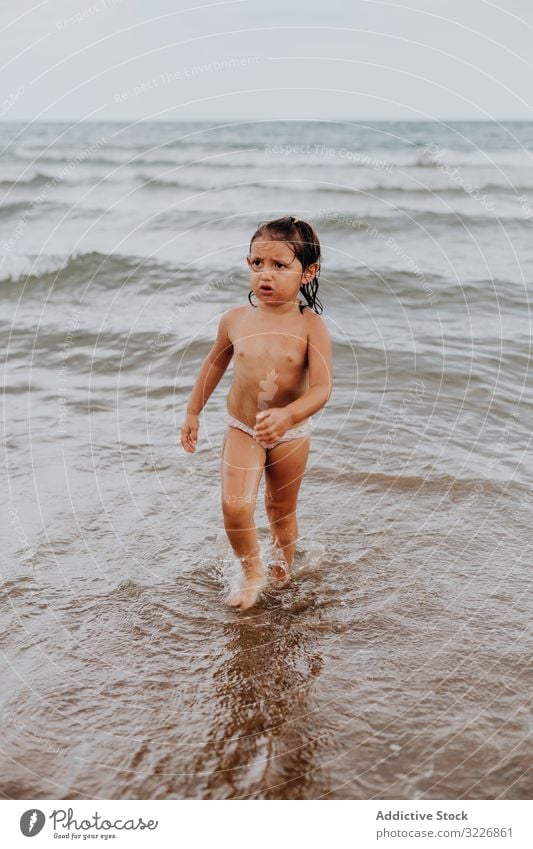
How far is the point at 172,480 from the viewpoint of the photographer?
4.88 meters

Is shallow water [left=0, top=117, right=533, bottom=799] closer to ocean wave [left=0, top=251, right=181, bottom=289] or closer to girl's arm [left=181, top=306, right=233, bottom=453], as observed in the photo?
ocean wave [left=0, top=251, right=181, bottom=289]

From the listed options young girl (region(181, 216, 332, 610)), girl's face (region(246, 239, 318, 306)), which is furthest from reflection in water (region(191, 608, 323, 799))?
girl's face (region(246, 239, 318, 306))

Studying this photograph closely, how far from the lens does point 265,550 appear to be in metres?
3.93

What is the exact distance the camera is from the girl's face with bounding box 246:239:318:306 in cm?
322

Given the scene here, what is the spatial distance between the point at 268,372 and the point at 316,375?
0.24 metres

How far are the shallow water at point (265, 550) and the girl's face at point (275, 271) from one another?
4.39 ft

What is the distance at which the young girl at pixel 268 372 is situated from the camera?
10.7 ft

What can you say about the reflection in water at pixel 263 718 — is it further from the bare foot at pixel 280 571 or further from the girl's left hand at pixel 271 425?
the girl's left hand at pixel 271 425

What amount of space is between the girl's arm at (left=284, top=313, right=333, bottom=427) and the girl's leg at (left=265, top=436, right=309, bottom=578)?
36cm

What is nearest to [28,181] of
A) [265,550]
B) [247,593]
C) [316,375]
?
[265,550]
